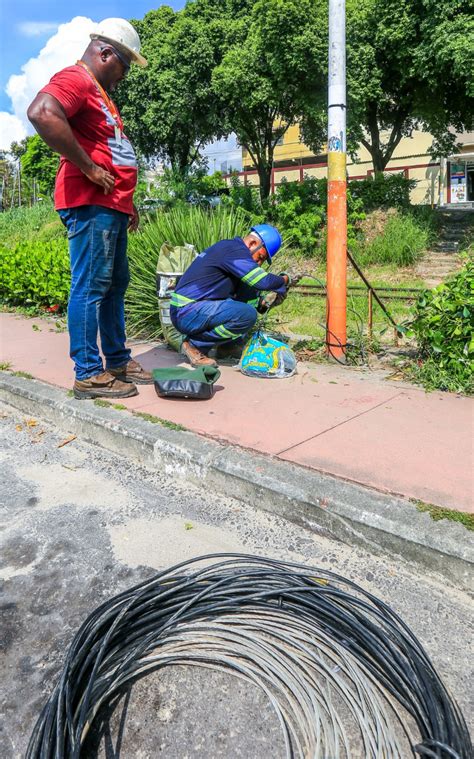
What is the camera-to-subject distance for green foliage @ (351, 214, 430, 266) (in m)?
12.9

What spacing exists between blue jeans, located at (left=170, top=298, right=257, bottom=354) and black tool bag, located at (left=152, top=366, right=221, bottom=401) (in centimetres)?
82

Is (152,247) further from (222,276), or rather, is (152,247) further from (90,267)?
(90,267)

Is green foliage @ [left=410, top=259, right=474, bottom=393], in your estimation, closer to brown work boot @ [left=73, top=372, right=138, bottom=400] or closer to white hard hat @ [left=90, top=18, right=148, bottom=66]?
brown work boot @ [left=73, top=372, right=138, bottom=400]

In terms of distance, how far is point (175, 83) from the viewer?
61.9 feet

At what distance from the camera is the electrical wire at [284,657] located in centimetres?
151

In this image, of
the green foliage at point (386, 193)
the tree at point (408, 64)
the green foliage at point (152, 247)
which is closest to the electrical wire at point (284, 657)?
the green foliage at point (152, 247)

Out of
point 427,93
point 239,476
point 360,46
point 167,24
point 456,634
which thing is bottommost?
point 456,634

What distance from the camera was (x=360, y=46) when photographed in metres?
14.1

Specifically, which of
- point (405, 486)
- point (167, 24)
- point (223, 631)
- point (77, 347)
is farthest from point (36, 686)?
point (167, 24)

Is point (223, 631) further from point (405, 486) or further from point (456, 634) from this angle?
point (405, 486)

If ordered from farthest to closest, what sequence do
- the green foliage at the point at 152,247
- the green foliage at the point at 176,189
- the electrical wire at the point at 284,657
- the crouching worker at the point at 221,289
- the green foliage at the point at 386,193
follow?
the green foliage at the point at 386,193 → the green foliage at the point at 176,189 → the green foliage at the point at 152,247 → the crouching worker at the point at 221,289 → the electrical wire at the point at 284,657

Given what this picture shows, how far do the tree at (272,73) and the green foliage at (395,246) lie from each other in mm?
4303

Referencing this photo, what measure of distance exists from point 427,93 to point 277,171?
23888mm

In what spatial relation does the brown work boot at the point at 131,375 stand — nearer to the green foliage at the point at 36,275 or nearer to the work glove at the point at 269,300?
the work glove at the point at 269,300
